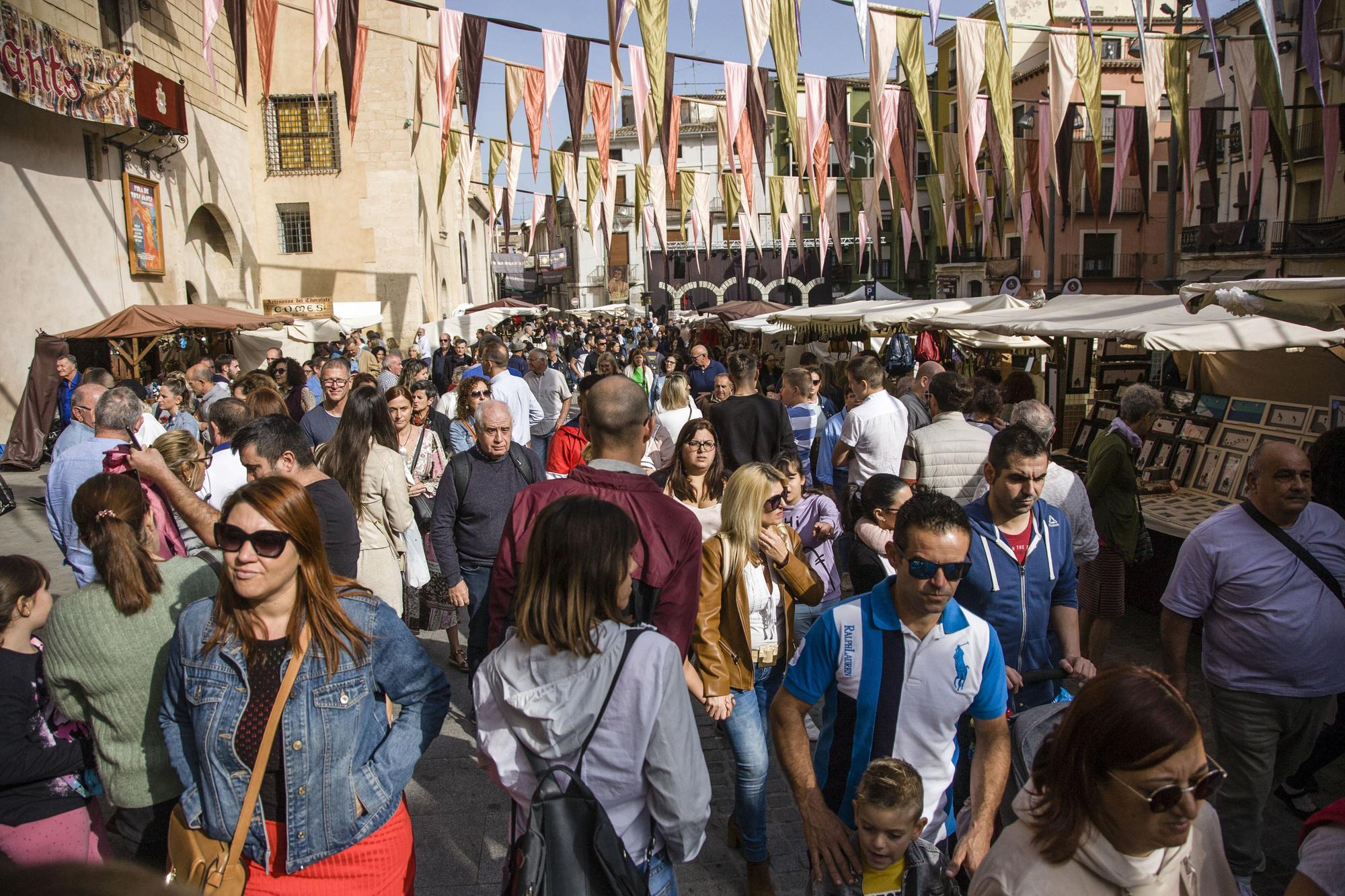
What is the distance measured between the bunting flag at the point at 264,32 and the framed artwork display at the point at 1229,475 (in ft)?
34.7

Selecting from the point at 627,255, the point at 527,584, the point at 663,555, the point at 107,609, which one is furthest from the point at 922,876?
the point at 627,255

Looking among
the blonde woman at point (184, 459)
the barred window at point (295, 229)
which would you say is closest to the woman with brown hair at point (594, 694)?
the blonde woman at point (184, 459)

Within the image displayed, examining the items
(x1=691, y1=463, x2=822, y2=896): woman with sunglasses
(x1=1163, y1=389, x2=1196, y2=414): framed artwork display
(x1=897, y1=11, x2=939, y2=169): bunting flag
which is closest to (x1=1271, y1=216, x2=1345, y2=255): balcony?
(x1=897, y1=11, x2=939, y2=169): bunting flag

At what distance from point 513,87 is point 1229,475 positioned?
29.6 feet

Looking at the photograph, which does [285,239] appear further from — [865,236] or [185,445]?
[185,445]

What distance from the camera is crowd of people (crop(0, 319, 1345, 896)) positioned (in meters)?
1.87

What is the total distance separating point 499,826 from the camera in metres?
3.72

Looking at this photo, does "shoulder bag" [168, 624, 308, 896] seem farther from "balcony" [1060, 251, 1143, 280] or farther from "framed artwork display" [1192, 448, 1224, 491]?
"balcony" [1060, 251, 1143, 280]

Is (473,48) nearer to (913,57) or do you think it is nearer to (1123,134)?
(913,57)

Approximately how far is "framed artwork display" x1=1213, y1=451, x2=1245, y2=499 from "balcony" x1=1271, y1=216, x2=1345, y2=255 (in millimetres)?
20612

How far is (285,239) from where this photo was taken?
24672 millimetres

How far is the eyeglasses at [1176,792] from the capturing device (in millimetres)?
1556

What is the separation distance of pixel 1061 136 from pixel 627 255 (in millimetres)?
44019

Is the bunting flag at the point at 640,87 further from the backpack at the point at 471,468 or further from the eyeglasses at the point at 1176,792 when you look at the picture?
the eyeglasses at the point at 1176,792
